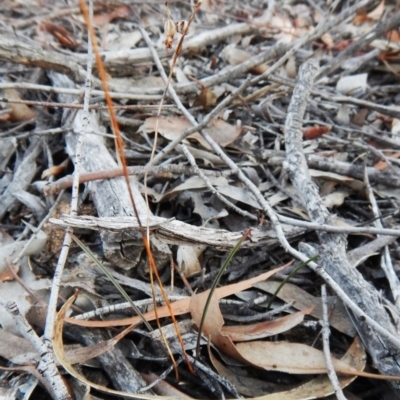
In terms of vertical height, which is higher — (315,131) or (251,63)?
(251,63)

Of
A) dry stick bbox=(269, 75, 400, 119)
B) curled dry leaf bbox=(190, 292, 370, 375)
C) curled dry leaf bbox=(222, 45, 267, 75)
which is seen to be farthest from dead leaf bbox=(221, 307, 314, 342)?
curled dry leaf bbox=(222, 45, 267, 75)

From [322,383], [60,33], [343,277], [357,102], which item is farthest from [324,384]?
[60,33]

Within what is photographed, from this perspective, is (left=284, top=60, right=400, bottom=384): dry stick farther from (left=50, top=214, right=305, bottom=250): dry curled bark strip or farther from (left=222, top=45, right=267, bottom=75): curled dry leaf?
(left=222, top=45, right=267, bottom=75): curled dry leaf

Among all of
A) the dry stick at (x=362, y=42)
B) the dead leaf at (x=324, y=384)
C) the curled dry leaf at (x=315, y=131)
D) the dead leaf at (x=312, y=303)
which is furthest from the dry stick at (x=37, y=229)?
the dry stick at (x=362, y=42)

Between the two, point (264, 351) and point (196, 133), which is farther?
point (196, 133)

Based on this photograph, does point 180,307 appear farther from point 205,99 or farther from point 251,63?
point 251,63

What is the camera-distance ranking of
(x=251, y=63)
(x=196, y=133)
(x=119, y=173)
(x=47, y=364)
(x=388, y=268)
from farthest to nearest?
(x=251, y=63), (x=196, y=133), (x=119, y=173), (x=388, y=268), (x=47, y=364)

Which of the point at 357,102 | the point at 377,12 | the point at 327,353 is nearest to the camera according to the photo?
the point at 327,353
